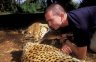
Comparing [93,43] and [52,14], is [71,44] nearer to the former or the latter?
[93,43]

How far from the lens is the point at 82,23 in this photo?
3.25m

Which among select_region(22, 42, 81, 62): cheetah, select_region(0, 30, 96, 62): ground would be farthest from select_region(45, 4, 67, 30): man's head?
select_region(0, 30, 96, 62): ground

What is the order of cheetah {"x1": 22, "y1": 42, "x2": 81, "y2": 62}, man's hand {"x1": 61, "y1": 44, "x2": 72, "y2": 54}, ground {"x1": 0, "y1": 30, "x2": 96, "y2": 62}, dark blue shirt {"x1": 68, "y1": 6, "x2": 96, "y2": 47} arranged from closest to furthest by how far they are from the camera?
dark blue shirt {"x1": 68, "y1": 6, "x2": 96, "y2": 47} → cheetah {"x1": 22, "y1": 42, "x2": 81, "y2": 62} → man's hand {"x1": 61, "y1": 44, "x2": 72, "y2": 54} → ground {"x1": 0, "y1": 30, "x2": 96, "y2": 62}

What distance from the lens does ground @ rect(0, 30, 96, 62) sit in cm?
507

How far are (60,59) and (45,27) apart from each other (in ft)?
10.1

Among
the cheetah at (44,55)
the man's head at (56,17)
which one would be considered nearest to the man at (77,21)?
the man's head at (56,17)

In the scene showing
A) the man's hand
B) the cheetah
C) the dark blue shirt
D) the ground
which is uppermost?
the dark blue shirt

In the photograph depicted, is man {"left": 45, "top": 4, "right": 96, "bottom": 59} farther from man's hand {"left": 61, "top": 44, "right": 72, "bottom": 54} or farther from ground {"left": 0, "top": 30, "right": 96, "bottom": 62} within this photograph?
ground {"left": 0, "top": 30, "right": 96, "bottom": 62}

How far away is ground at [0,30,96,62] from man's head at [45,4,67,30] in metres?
1.76

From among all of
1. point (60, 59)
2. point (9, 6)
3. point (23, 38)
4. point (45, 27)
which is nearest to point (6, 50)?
point (23, 38)

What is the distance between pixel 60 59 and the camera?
12.5 ft

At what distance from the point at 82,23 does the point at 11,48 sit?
2806 millimetres

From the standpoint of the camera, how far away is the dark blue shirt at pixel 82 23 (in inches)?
128

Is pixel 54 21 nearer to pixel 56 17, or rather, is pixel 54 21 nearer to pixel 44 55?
pixel 56 17
